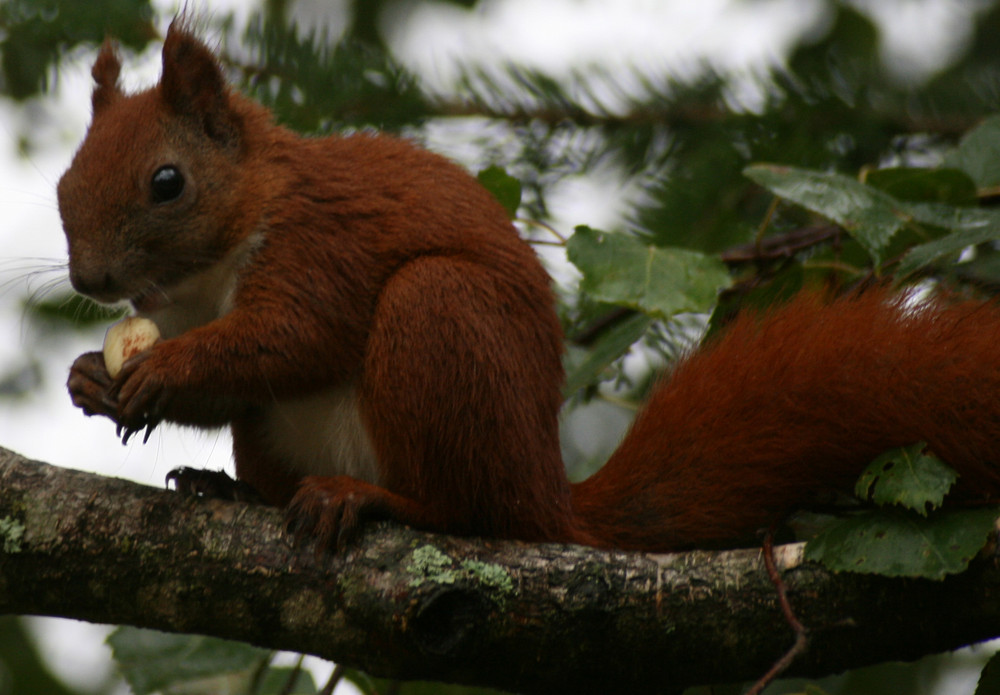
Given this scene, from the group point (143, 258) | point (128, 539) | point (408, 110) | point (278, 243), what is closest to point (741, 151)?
point (408, 110)

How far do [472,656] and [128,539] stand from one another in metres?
0.53

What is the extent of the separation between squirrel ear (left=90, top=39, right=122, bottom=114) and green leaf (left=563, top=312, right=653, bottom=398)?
1055 millimetres

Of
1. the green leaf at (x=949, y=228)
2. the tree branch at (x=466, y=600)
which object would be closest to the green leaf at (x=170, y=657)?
the tree branch at (x=466, y=600)

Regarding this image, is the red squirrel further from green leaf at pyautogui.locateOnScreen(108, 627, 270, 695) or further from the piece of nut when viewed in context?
green leaf at pyautogui.locateOnScreen(108, 627, 270, 695)

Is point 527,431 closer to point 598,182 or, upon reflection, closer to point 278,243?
point 278,243

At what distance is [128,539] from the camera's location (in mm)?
1514

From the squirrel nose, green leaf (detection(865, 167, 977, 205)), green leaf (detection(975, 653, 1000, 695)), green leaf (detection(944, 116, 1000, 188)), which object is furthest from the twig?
the squirrel nose

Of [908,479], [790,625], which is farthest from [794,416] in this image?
[790,625]

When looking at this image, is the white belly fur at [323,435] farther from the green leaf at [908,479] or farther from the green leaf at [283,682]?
the green leaf at [908,479]

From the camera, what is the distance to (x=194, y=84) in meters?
1.91

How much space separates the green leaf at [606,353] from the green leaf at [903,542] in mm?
585

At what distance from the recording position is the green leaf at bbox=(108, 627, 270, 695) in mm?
1970

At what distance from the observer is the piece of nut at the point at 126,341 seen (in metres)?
1.72

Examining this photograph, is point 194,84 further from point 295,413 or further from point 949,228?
point 949,228
